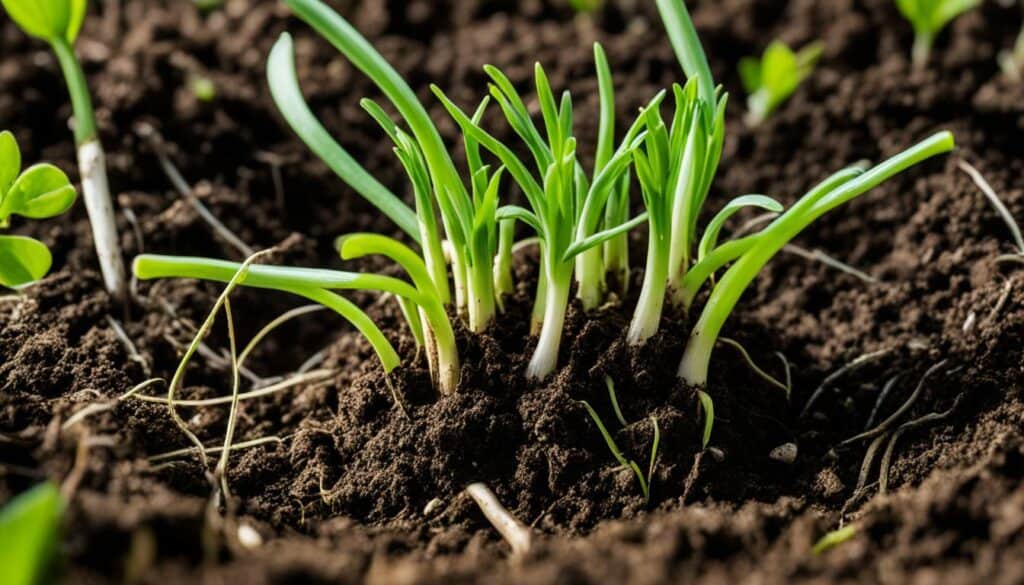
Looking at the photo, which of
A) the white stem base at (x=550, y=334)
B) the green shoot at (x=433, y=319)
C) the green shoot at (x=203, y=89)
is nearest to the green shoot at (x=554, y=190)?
the white stem base at (x=550, y=334)

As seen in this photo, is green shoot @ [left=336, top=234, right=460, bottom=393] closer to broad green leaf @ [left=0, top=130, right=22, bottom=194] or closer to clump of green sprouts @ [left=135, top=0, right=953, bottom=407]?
clump of green sprouts @ [left=135, top=0, right=953, bottom=407]

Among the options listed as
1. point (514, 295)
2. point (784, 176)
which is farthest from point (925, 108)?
point (514, 295)

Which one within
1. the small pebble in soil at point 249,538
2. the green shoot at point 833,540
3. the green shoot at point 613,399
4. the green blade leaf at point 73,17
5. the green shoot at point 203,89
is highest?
the green blade leaf at point 73,17

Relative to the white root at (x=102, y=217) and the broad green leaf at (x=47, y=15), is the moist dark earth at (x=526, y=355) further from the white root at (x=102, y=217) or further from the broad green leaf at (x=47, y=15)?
the broad green leaf at (x=47, y=15)

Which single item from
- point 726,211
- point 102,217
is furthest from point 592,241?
point 102,217

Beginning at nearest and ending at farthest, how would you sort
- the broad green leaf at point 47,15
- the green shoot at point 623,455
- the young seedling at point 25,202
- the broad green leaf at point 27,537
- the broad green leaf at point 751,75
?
the broad green leaf at point 27,537, the green shoot at point 623,455, the young seedling at point 25,202, the broad green leaf at point 47,15, the broad green leaf at point 751,75

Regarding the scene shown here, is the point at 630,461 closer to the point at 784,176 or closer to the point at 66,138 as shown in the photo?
the point at 784,176

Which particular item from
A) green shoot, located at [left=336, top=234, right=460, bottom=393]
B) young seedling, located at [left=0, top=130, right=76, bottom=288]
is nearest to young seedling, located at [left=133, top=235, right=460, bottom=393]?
green shoot, located at [left=336, top=234, right=460, bottom=393]

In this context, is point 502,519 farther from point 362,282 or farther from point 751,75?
point 751,75
